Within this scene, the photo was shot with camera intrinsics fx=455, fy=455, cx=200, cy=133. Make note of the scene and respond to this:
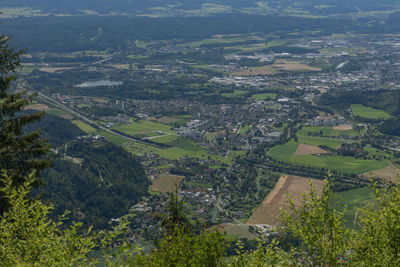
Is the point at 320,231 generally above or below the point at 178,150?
above

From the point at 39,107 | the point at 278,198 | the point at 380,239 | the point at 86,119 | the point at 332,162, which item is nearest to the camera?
the point at 380,239

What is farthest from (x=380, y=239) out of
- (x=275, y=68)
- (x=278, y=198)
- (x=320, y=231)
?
(x=275, y=68)

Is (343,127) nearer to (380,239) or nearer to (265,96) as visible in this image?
(265,96)

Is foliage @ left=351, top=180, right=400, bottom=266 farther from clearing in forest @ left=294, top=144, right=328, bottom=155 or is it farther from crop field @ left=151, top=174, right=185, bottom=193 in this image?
clearing in forest @ left=294, top=144, right=328, bottom=155

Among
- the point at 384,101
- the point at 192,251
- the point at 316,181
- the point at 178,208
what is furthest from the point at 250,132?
the point at 192,251

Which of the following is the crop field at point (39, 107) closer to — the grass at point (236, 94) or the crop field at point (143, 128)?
the crop field at point (143, 128)

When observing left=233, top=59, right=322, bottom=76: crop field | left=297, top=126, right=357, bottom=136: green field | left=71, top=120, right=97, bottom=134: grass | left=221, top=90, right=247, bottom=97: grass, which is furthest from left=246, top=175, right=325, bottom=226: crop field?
left=233, top=59, right=322, bottom=76: crop field
